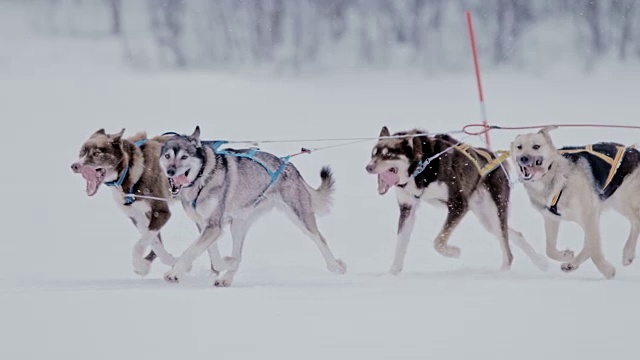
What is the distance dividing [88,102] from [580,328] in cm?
1207

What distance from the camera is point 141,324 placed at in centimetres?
373

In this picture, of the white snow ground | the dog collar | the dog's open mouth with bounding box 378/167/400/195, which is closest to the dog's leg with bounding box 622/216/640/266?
the white snow ground

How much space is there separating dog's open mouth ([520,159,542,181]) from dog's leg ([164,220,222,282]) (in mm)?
1579

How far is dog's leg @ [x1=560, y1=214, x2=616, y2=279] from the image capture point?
484cm

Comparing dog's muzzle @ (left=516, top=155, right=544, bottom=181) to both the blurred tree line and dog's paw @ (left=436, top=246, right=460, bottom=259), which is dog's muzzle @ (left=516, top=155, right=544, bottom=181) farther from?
the blurred tree line

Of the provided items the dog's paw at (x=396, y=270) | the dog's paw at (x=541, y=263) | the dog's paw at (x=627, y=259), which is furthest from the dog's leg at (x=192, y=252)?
the dog's paw at (x=627, y=259)

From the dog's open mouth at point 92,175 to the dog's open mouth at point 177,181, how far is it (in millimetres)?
496

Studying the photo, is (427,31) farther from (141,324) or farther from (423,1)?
(141,324)

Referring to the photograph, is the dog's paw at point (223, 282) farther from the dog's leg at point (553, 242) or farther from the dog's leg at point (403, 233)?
the dog's leg at point (553, 242)

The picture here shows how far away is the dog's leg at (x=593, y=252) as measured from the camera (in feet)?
15.9

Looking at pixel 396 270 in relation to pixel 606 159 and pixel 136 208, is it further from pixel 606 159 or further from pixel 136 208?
pixel 136 208

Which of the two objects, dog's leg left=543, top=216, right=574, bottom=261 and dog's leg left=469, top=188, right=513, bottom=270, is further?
dog's leg left=469, top=188, right=513, bottom=270

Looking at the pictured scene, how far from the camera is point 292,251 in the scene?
6.65m

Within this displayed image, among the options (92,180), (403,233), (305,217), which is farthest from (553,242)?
(92,180)
